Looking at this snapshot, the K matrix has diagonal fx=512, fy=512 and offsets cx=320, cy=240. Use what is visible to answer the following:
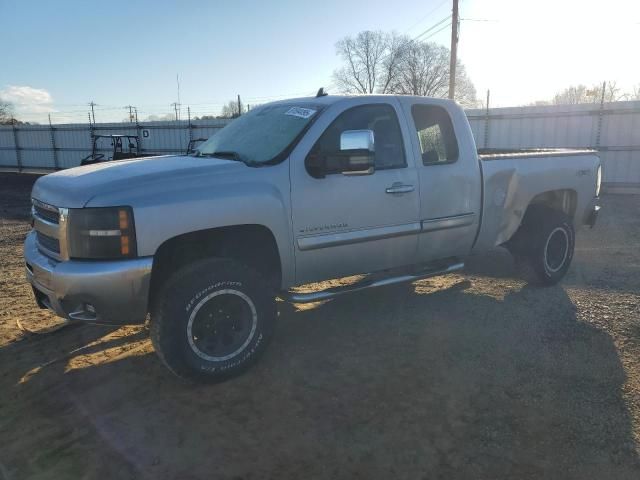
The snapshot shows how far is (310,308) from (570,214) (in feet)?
10.8

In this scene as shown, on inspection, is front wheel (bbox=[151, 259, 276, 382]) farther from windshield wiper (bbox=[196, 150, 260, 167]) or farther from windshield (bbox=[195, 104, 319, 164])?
windshield (bbox=[195, 104, 319, 164])

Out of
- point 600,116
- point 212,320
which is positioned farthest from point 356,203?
point 600,116

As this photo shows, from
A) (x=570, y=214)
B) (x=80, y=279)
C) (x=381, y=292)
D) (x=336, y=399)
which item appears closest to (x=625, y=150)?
(x=570, y=214)

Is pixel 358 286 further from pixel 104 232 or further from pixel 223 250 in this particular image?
pixel 104 232

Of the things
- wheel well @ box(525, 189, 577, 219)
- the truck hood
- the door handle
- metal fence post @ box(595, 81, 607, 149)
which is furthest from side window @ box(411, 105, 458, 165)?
metal fence post @ box(595, 81, 607, 149)

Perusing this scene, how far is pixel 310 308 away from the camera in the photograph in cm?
529

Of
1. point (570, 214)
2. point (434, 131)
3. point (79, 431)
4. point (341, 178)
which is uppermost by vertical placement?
point (434, 131)

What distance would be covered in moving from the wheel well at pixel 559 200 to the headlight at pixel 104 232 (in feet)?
14.3

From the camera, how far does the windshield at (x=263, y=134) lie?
3.99 metres

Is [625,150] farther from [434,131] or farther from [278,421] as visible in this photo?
[278,421]

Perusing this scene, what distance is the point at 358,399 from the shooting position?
11.0ft

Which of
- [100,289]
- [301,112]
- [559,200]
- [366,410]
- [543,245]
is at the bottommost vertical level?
[366,410]

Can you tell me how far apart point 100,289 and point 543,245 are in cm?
448

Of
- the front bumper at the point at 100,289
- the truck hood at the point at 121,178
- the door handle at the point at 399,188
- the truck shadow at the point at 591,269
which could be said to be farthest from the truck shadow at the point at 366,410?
the truck shadow at the point at 591,269
